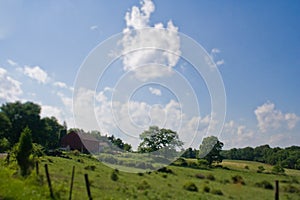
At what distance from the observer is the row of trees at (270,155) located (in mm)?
52094

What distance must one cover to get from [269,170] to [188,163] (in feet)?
35.6

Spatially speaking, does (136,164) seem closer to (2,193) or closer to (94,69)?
(94,69)

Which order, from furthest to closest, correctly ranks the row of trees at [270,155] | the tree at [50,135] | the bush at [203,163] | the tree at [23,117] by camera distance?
1. the tree at [50,135]
2. the row of trees at [270,155]
3. the tree at [23,117]
4. the bush at [203,163]

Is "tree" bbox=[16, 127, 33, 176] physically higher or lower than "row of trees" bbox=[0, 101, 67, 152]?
lower

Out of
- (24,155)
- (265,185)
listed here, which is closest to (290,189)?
(265,185)

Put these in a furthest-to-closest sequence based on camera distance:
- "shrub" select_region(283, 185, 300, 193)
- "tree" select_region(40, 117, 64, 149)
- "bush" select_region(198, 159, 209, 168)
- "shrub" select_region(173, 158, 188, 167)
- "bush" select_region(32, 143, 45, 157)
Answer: "tree" select_region(40, 117, 64, 149), "bush" select_region(198, 159, 209, 168), "shrub" select_region(173, 158, 188, 167), "shrub" select_region(283, 185, 300, 193), "bush" select_region(32, 143, 45, 157)

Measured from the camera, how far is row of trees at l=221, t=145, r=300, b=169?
52.1 meters

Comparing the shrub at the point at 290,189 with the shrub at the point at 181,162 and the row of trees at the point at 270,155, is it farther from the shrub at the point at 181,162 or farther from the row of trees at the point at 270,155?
the row of trees at the point at 270,155

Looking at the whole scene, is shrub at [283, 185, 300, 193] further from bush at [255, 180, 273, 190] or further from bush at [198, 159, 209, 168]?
bush at [198, 159, 209, 168]

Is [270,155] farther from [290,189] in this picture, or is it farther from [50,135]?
[50,135]

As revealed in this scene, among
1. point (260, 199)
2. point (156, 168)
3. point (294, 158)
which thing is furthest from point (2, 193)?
point (294, 158)

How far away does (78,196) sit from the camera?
11172mm

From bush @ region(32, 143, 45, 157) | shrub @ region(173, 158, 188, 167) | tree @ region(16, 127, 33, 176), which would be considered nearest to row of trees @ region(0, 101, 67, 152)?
shrub @ region(173, 158, 188, 167)

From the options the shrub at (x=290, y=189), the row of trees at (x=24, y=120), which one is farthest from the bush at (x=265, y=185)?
the row of trees at (x=24, y=120)
